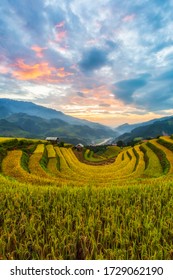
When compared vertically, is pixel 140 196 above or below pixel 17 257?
above

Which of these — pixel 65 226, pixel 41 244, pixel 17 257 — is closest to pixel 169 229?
pixel 65 226

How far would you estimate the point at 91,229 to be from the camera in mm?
5074

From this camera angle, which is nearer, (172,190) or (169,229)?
(169,229)

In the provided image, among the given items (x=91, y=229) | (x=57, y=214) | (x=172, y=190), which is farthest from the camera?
(x=172, y=190)

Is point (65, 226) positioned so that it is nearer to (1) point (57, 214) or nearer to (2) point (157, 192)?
(1) point (57, 214)

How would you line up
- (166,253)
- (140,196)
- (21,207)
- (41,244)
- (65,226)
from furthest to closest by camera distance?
(140,196), (21,207), (65,226), (41,244), (166,253)

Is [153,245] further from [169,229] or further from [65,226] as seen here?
[65,226]

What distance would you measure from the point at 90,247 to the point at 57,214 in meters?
2.03

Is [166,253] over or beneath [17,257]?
over

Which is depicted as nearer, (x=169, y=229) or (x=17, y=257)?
(x=17, y=257)

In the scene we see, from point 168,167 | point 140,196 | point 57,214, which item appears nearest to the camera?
point 57,214

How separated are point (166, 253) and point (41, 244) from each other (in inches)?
116

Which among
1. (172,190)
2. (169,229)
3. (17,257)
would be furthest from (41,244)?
(172,190)

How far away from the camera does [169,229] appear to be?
5.07 metres
